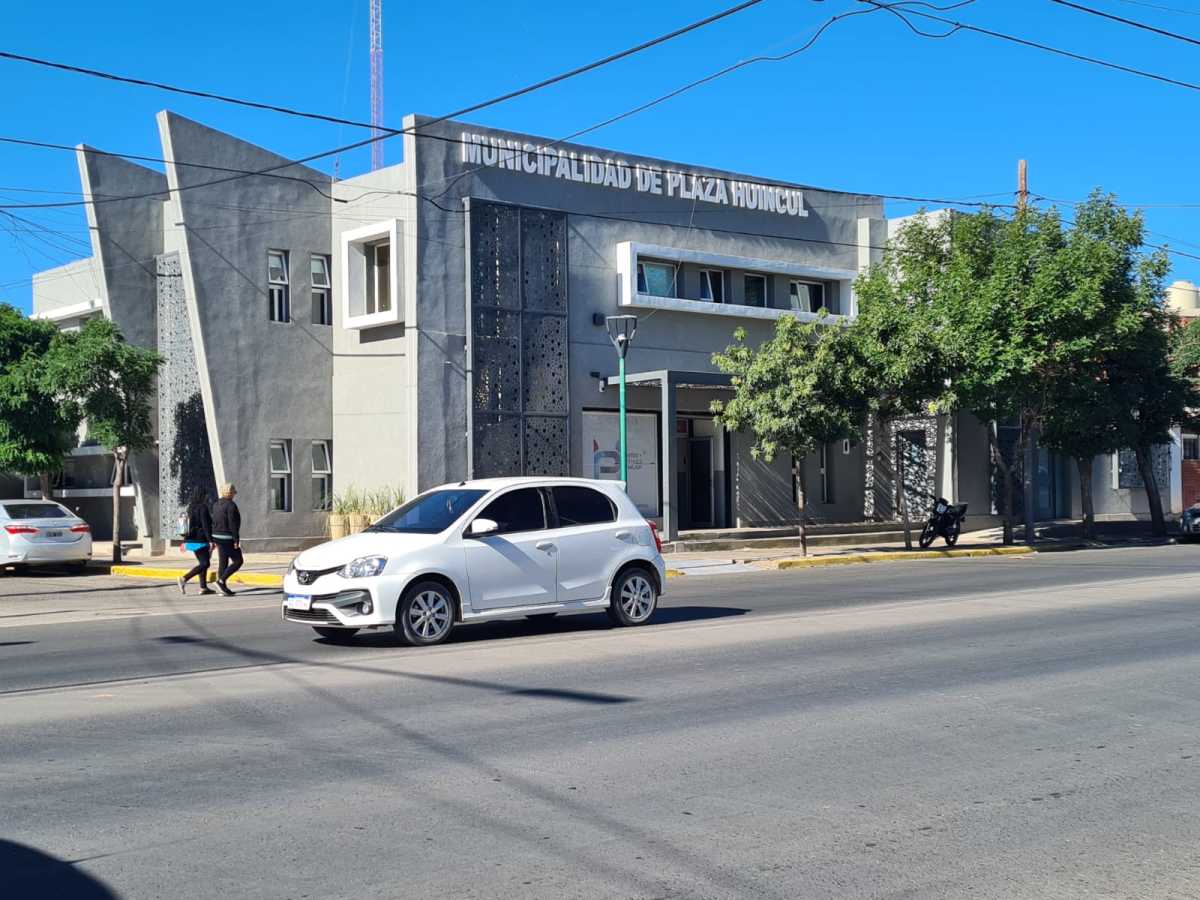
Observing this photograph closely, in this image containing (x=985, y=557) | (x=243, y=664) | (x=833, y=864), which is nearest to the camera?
(x=833, y=864)

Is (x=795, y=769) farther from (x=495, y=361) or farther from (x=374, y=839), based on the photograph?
(x=495, y=361)

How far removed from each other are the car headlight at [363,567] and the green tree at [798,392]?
14.5m

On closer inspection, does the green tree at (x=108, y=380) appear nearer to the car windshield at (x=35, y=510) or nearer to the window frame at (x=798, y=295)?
the car windshield at (x=35, y=510)

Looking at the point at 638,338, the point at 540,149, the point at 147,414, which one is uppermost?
the point at 540,149

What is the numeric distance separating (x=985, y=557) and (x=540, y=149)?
45.8 ft

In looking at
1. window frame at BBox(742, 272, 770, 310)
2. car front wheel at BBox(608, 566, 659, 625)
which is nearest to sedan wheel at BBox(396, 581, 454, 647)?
car front wheel at BBox(608, 566, 659, 625)

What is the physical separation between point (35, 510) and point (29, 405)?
3.27 meters

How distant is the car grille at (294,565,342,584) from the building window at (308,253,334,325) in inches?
689

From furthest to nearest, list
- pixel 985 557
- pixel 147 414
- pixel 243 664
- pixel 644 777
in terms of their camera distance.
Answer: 1. pixel 985 557
2. pixel 147 414
3. pixel 243 664
4. pixel 644 777

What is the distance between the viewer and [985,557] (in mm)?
27547

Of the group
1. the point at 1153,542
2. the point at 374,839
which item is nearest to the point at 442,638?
the point at 374,839

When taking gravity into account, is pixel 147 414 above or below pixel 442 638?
above

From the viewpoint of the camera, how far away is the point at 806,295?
111ft

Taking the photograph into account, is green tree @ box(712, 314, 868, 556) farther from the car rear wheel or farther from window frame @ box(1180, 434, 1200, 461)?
window frame @ box(1180, 434, 1200, 461)
